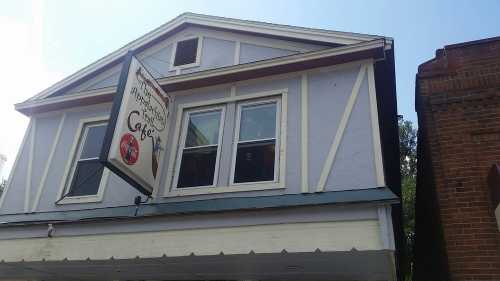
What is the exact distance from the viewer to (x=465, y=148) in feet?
20.4

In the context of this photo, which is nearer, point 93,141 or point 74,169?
point 74,169

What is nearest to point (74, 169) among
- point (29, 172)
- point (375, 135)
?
point (29, 172)

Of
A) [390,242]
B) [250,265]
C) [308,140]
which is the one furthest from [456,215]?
[250,265]

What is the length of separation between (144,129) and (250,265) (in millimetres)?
2767

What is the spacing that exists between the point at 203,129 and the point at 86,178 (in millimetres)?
2515

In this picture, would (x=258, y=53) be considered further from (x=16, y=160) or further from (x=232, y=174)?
(x=16, y=160)

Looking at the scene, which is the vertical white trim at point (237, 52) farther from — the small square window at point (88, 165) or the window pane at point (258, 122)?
the small square window at point (88, 165)

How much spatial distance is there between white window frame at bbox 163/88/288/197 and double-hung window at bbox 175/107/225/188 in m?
0.10

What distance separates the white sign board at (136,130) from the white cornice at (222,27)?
2462 millimetres

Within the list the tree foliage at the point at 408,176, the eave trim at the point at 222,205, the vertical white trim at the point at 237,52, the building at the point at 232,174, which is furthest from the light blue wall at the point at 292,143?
the tree foliage at the point at 408,176

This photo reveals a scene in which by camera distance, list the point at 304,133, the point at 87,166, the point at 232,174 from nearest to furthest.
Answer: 1. the point at 304,133
2. the point at 232,174
3. the point at 87,166

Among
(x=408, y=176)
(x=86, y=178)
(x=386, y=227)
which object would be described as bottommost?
(x=386, y=227)

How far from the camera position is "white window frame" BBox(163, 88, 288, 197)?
22.4 feet

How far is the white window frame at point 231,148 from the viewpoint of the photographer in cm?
684
